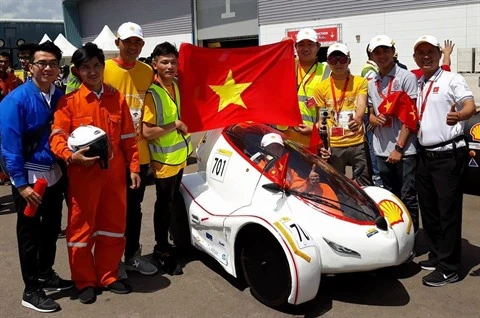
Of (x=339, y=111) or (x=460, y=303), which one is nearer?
(x=460, y=303)

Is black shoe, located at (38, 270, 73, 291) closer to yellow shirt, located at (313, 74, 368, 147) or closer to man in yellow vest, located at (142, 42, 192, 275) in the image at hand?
man in yellow vest, located at (142, 42, 192, 275)

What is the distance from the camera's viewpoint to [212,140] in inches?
177

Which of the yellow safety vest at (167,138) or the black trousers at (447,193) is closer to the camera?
the black trousers at (447,193)

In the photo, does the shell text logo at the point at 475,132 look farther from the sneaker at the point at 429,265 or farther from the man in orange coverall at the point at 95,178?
the man in orange coverall at the point at 95,178

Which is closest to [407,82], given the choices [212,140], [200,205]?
[212,140]

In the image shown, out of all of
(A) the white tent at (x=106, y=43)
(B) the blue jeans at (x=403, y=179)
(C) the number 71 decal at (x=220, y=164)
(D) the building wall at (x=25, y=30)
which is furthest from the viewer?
(D) the building wall at (x=25, y=30)

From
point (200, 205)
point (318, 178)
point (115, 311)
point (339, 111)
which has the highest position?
point (339, 111)

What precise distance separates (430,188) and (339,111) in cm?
115

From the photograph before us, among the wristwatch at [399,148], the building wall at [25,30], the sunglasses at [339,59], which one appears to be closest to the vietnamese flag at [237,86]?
the sunglasses at [339,59]

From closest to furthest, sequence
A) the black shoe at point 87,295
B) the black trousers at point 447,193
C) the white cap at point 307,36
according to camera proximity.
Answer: the black shoe at point 87,295 → the black trousers at point 447,193 → the white cap at point 307,36

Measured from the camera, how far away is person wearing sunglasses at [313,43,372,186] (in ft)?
15.4

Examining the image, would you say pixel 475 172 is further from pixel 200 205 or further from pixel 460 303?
pixel 200 205

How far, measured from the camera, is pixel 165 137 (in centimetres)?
418

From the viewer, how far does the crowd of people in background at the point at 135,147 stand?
361 cm
